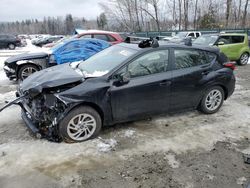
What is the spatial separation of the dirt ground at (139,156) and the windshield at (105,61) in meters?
1.07

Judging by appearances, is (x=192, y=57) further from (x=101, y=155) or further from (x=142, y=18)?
(x=142, y=18)

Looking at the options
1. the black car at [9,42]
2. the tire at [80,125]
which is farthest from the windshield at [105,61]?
the black car at [9,42]

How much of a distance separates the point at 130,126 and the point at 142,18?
40.2m

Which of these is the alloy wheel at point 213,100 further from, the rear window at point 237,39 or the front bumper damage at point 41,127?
the rear window at point 237,39

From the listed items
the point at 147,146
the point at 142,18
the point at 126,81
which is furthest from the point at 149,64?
the point at 142,18

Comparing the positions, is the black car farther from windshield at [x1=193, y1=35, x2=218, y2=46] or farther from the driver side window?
the driver side window

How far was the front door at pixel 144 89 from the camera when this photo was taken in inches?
175

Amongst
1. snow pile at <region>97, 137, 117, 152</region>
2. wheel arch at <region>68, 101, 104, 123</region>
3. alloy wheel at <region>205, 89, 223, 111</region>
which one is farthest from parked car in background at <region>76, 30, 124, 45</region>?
snow pile at <region>97, 137, 117, 152</region>

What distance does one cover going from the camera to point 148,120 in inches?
203

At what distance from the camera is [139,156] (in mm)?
3902

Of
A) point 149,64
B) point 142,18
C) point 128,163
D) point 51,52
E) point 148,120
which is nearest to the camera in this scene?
point 128,163

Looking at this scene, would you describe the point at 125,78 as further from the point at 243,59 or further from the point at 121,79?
the point at 243,59

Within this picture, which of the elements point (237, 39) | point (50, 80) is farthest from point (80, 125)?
point (237, 39)

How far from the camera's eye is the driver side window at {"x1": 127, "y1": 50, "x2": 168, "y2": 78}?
4.55 metres
